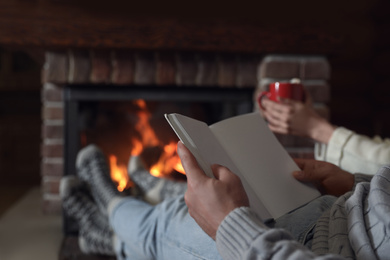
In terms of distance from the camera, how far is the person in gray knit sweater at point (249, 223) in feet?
1.65

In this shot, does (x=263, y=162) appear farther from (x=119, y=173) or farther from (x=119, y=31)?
(x=119, y=173)

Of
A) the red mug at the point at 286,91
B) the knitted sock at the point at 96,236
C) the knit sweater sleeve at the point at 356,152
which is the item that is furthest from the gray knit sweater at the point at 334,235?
the knitted sock at the point at 96,236

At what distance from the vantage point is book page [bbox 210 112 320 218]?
69cm

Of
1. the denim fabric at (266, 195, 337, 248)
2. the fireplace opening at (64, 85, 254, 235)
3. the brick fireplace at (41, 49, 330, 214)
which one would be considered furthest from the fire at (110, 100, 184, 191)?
the denim fabric at (266, 195, 337, 248)

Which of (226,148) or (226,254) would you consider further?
(226,148)

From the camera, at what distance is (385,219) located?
504 millimetres

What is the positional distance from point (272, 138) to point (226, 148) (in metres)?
0.17

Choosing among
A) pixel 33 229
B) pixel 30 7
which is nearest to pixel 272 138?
pixel 30 7

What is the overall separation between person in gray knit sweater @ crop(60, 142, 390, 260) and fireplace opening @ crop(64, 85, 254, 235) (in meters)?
0.49

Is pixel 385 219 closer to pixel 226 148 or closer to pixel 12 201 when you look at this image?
pixel 226 148

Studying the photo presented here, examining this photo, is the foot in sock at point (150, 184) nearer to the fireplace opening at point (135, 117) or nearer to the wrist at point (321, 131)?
the fireplace opening at point (135, 117)

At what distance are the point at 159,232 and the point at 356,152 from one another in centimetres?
53

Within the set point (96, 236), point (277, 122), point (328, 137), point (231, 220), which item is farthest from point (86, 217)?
point (231, 220)

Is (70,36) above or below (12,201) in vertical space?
above
